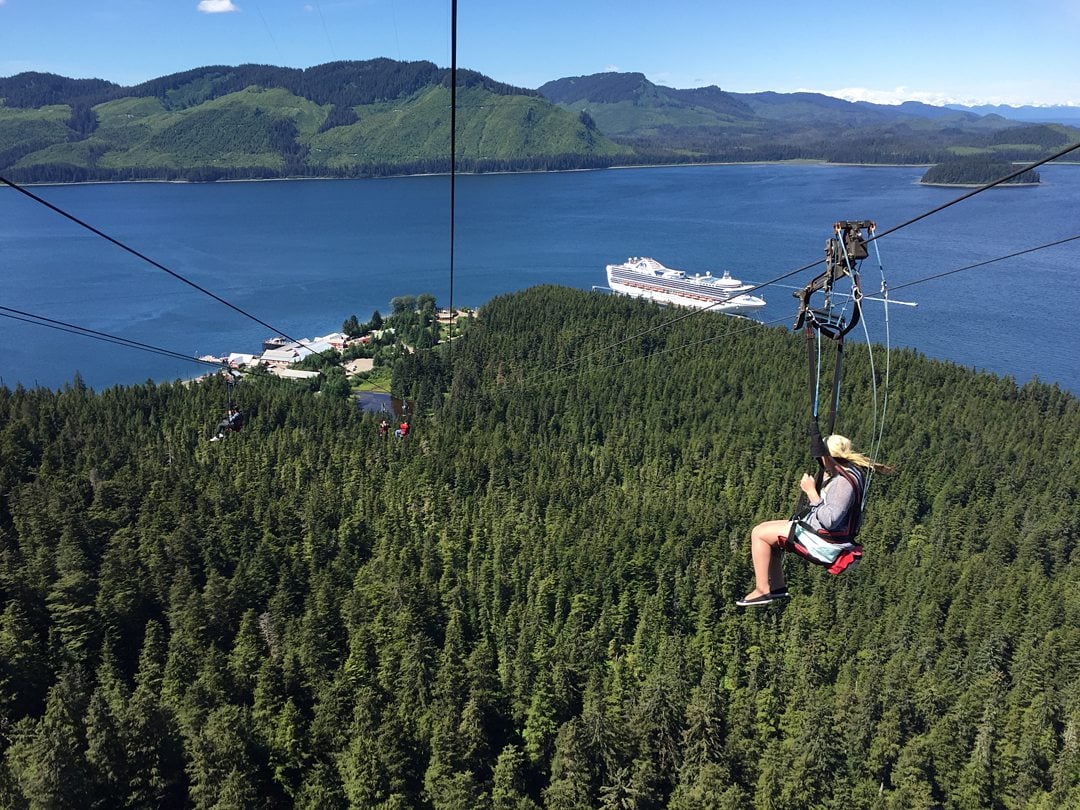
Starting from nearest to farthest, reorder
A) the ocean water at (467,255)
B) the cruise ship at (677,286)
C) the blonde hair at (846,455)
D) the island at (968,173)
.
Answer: the blonde hair at (846,455), the ocean water at (467,255), the cruise ship at (677,286), the island at (968,173)

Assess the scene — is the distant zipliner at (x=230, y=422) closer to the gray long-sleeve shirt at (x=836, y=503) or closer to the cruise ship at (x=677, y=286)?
the gray long-sleeve shirt at (x=836, y=503)

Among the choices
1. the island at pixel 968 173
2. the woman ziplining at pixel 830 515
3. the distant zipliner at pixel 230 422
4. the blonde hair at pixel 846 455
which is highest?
the island at pixel 968 173

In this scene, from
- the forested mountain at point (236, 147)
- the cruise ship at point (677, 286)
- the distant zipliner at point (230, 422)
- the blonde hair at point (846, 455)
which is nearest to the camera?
the blonde hair at point (846, 455)

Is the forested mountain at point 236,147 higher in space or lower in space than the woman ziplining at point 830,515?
higher

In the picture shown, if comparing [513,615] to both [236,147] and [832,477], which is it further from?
[236,147]

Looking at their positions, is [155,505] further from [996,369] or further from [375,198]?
[375,198]

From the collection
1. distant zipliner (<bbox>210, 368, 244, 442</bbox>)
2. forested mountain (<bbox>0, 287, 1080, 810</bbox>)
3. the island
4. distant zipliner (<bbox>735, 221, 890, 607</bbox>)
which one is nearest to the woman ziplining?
distant zipliner (<bbox>735, 221, 890, 607</bbox>)

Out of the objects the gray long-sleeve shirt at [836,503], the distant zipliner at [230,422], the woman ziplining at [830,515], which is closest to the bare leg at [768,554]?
the woman ziplining at [830,515]
